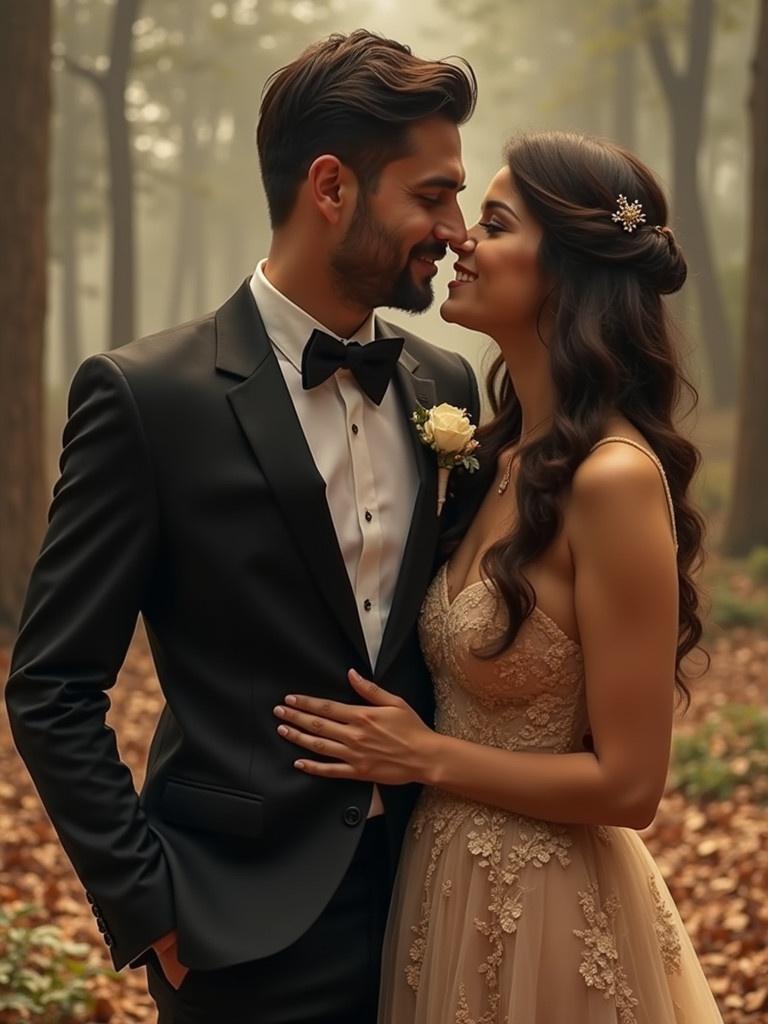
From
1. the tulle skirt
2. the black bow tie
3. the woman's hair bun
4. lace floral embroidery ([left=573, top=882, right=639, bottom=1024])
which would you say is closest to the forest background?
the woman's hair bun

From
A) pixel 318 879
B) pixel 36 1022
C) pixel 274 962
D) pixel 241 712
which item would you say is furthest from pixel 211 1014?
pixel 36 1022

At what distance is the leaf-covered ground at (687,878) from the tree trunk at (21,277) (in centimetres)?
161

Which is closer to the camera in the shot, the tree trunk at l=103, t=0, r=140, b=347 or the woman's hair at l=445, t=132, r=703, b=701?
the woman's hair at l=445, t=132, r=703, b=701

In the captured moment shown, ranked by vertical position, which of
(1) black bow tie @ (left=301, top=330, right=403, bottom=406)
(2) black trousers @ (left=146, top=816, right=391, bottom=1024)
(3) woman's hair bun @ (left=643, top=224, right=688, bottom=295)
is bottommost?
(2) black trousers @ (left=146, top=816, right=391, bottom=1024)

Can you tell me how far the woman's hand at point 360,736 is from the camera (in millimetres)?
3332

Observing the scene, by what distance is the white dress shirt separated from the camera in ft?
11.3

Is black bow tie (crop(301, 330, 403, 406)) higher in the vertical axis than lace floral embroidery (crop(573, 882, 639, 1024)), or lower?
higher

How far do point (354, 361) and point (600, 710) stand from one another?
1069mm

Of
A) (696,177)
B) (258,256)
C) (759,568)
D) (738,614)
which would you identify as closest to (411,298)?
(738,614)

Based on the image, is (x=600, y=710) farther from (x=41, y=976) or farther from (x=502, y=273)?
(x=41, y=976)

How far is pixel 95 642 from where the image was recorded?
10.7 feet

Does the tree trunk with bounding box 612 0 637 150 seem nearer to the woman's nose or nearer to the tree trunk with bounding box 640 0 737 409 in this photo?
the tree trunk with bounding box 640 0 737 409

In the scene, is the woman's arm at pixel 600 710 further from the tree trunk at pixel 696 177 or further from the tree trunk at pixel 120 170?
the tree trunk at pixel 696 177

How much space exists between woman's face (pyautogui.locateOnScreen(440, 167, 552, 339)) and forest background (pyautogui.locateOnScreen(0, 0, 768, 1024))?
50 centimetres
